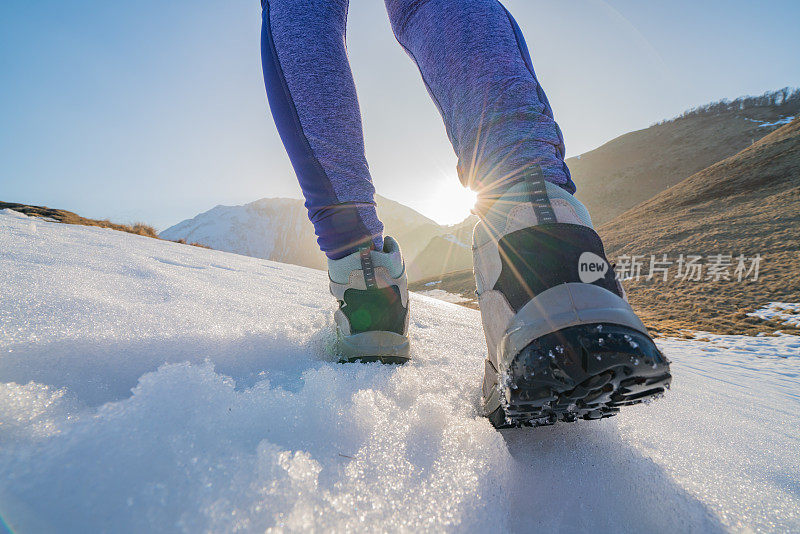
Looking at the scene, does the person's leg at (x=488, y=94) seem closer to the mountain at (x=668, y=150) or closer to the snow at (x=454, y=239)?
the mountain at (x=668, y=150)

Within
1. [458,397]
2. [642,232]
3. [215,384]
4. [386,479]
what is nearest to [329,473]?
[386,479]

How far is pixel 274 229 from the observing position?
54.8 meters

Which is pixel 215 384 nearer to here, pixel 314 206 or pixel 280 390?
pixel 280 390

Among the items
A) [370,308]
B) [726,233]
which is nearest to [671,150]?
[726,233]

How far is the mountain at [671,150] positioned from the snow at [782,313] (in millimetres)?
19166

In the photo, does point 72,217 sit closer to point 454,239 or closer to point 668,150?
point 454,239

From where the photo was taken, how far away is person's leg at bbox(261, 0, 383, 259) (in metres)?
0.61

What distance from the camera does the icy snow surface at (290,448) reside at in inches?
9.1

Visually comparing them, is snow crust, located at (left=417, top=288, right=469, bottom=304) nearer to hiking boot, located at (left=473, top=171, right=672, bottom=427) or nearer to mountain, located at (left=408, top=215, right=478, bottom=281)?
hiking boot, located at (left=473, top=171, right=672, bottom=427)

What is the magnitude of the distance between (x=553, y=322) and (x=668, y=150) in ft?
131

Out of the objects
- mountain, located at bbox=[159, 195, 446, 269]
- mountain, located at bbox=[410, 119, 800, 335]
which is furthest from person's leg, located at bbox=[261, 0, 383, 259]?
mountain, located at bbox=[159, 195, 446, 269]

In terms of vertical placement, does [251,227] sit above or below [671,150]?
below

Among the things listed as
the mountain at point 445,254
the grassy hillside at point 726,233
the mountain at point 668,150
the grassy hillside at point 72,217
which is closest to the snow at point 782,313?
the grassy hillside at point 726,233

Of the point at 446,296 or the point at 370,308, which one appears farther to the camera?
the point at 446,296
